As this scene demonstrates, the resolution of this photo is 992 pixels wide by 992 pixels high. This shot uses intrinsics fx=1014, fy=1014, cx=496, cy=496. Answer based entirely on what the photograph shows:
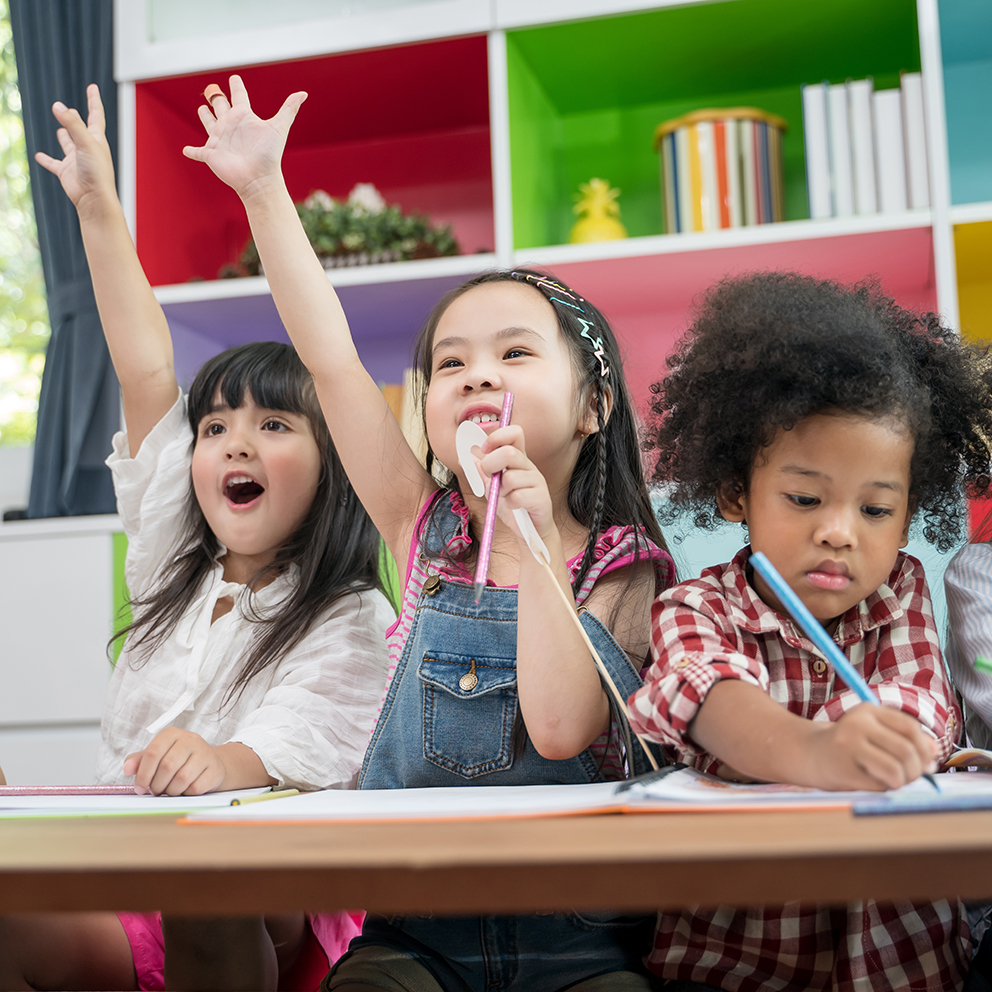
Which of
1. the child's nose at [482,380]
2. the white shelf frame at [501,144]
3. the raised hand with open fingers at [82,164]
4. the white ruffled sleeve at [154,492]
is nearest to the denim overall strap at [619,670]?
the child's nose at [482,380]

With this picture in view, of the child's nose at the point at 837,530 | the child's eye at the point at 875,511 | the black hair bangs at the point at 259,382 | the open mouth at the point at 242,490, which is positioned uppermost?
the black hair bangs at the point at 259,382

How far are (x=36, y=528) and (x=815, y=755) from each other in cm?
177

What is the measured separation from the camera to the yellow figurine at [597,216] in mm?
2041

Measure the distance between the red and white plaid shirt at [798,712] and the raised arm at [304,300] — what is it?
Result: 1.27 ft

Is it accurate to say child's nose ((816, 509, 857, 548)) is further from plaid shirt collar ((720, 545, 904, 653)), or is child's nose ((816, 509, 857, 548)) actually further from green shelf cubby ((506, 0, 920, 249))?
green shelf cubby ((506, 0, 920, 249))

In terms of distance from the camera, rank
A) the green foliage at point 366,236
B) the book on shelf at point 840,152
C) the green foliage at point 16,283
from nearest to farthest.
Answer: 1. the book on shelf at point 840,152
2. the green foliage at point 366,236
3. the green foliage at point 16,283

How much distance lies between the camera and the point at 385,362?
93.4 inches

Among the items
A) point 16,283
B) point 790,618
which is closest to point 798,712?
point 790,618

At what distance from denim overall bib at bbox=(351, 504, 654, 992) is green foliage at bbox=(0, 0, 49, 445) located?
6.62ft

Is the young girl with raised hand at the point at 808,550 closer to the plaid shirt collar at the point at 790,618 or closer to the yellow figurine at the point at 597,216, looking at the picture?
the plaid shirt collar at the point at 790,618

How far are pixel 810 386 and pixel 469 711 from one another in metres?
0.42

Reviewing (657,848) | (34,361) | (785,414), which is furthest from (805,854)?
(34,361)

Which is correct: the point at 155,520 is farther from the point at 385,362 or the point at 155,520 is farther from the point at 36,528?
the point at 385,362

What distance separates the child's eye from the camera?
2.64ft
